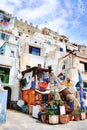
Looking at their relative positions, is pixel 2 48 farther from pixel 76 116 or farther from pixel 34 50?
pixel 76 116

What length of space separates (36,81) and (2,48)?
1040cm

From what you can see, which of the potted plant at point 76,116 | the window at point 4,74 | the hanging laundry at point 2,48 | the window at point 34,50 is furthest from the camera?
the window at point 34,50

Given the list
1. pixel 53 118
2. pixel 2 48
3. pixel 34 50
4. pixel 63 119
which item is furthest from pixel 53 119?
pixel 34 50

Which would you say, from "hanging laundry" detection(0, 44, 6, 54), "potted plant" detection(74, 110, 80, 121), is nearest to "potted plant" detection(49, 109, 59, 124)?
"potted plant" detection(74, 110, 80, 121)

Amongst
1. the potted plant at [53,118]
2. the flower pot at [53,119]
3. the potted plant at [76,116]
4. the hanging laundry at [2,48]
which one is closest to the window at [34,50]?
the hanging laundry at [2,48]

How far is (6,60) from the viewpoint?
93.1ft

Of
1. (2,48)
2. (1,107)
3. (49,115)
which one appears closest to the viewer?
(1,107)

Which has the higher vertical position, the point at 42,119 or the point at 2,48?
the point at 2,48

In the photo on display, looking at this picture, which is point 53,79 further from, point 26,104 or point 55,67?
point 55,67

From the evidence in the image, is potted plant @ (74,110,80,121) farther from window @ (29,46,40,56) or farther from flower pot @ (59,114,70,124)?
window @ (29,46,40,56)

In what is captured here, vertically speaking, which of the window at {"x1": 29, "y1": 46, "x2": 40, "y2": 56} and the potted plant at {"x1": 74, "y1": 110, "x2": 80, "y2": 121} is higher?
the window at {"x1": 29, "y1": 46, "x2": 40, "y2": 56}

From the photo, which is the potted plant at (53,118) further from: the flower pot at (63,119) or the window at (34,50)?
the window at (34,50)

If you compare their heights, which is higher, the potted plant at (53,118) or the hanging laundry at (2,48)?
the hanging laundry at (2,48)

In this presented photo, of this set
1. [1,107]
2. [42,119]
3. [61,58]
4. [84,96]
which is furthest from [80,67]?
[1,107]
